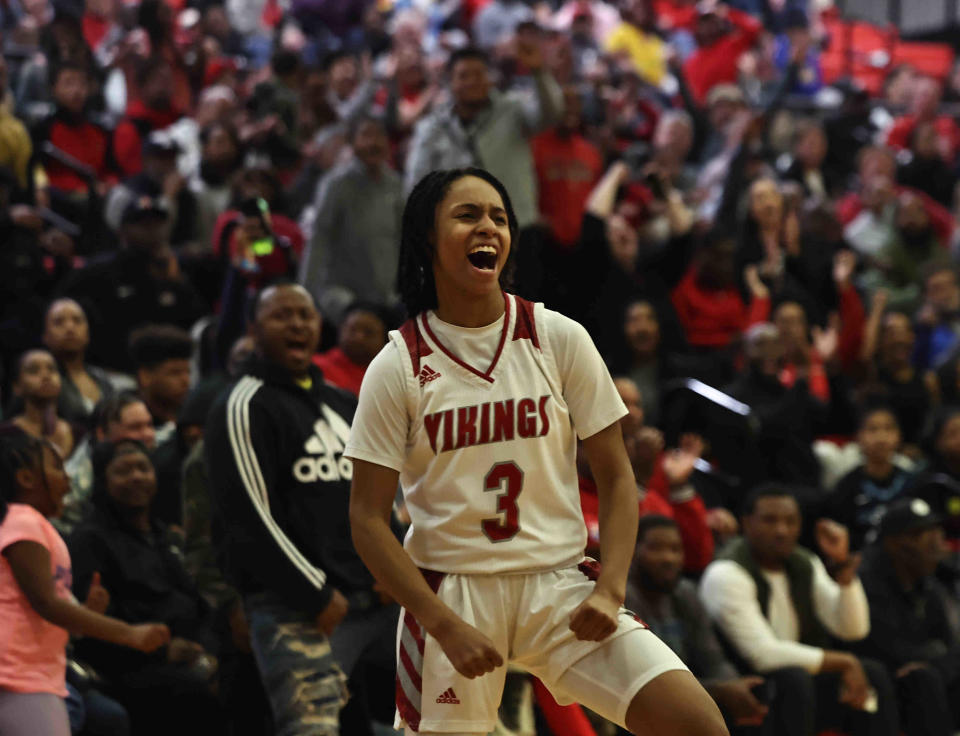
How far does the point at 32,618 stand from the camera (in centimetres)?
468

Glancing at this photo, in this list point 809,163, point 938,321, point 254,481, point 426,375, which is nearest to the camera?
point 426,375

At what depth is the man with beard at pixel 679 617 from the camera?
6.06 metres

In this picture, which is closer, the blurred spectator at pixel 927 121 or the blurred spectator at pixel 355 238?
the blurred spectator at pixel 355 238

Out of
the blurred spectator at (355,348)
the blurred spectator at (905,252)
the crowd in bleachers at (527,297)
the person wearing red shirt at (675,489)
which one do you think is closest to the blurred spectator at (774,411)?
the crowd in bleachers at (527,297)

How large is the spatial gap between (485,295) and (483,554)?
23.9 inches

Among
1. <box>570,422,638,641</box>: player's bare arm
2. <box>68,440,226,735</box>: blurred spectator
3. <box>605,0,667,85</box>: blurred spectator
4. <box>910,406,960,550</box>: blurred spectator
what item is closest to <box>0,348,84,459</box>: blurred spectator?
<box>68,440,226,735</box>: blurred spectator

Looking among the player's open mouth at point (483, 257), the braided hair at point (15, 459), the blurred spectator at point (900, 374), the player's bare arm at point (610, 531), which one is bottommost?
the blurred spectator at point (900, 374)

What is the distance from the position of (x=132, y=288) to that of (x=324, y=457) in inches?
152

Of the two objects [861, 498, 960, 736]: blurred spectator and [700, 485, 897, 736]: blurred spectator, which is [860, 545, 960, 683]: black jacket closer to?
[861, 498, 960, 736]: blurred spectator

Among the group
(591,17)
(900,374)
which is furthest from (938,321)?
(591,17)

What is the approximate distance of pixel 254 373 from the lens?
15.8 feet

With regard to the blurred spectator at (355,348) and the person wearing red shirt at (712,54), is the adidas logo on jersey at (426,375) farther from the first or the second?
the person wearing red shirt at (712,54)

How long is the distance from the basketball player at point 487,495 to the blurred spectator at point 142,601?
2.39 metres

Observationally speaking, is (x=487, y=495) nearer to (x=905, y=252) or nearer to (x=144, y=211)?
(x=144, y=211)
